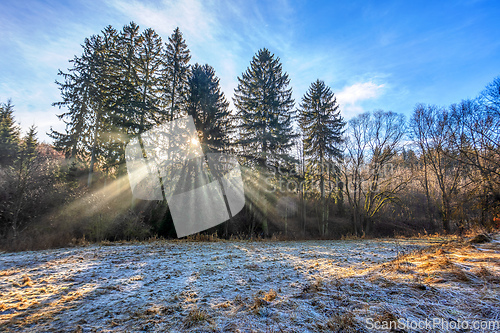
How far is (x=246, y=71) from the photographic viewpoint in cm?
2092

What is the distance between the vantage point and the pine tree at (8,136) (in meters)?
23.7

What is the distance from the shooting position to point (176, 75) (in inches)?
813

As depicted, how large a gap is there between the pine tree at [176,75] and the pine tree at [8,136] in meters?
17.2

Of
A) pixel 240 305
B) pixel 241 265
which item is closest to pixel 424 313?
pixel 240 305

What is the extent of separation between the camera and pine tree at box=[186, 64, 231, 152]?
1848 cm

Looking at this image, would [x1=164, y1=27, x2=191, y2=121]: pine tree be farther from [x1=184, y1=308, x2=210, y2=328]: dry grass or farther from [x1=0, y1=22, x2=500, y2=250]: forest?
[x1=184, y1=308, x2=210, y2=328]: dry grass

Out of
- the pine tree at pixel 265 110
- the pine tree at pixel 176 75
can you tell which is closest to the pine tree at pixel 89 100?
the pine tree at pixel 176 75

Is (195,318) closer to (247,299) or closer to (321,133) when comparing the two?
(247,299)

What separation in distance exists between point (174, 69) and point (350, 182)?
66.4ft

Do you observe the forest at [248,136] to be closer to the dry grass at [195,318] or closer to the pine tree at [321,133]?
the pine tree at [321,133]

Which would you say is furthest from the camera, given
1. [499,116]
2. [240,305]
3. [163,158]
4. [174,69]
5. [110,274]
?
[174,69]

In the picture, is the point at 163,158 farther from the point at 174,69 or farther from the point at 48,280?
the point at 48,280

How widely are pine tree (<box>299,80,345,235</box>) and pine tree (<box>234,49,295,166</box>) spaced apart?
2887 millimetres

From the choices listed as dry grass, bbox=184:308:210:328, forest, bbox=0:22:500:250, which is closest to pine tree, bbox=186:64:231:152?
forest, bbox=0:22:500:250
